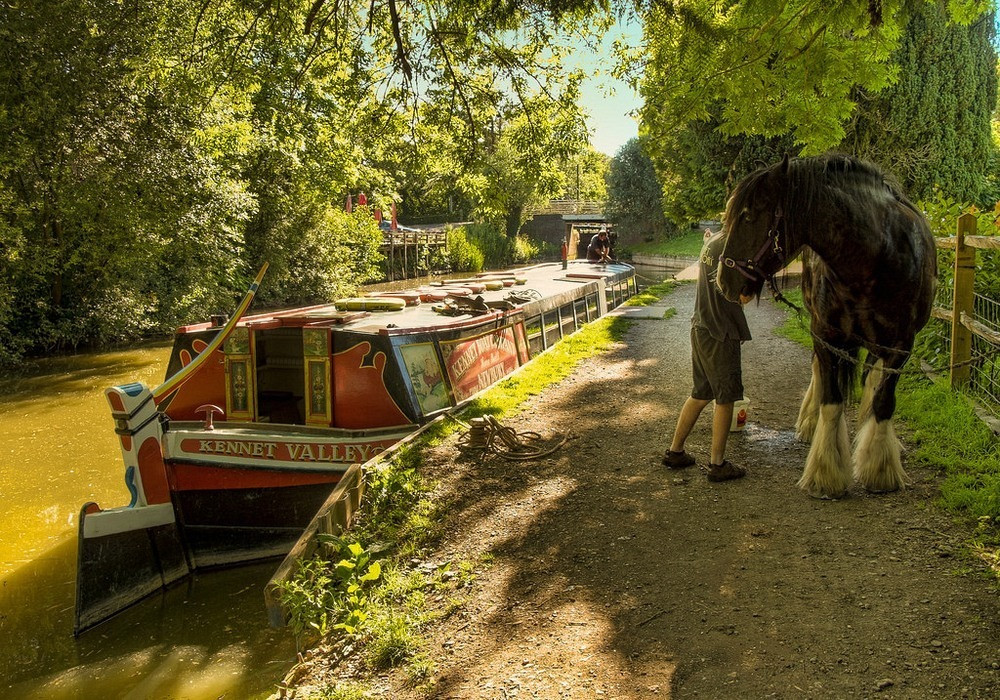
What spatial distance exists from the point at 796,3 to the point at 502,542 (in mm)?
3904

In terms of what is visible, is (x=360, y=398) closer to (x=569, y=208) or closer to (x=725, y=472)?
(x=725, y=472)

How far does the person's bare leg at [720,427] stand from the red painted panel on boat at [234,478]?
143 inches

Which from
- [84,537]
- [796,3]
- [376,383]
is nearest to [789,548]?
[796,3]

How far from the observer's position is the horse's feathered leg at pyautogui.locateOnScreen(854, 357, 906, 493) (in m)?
4.50

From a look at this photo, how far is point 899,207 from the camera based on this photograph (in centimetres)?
441

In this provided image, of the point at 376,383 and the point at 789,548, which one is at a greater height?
the point at 376,383

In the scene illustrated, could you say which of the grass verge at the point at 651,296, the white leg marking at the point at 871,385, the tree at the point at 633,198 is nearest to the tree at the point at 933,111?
the grass verge at the point at 651,296

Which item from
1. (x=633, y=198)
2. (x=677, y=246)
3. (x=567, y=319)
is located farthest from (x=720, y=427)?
(x=633, y=198)

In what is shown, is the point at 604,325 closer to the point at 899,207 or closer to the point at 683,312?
the point at 683,312

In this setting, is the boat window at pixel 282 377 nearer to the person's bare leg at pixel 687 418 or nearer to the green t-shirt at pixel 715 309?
the person's bare leg at pixel 687 418

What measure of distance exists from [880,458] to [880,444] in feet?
0.30

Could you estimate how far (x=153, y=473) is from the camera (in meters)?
6.57

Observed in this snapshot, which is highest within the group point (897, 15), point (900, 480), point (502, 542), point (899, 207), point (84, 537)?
point (897, 15)

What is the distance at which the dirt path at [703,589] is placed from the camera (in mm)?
2996
